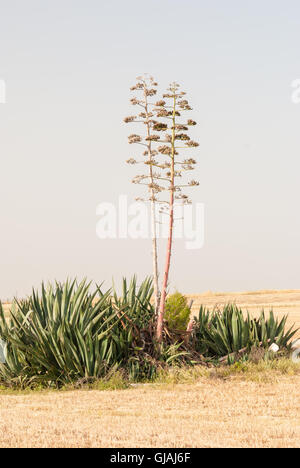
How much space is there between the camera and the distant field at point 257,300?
35362 mm

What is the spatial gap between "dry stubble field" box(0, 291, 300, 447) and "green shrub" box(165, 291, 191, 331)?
190cm

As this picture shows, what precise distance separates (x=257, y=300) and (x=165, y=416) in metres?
30.3

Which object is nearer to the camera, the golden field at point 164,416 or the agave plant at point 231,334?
the golden field at point 164,416

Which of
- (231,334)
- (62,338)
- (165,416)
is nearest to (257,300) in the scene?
(231,334)

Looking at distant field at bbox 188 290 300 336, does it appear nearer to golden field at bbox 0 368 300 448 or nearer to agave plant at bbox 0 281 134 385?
agave plant at bbox 0 281 134 385

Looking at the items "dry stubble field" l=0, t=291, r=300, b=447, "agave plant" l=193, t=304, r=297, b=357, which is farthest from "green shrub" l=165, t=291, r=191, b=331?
"dry stubble field" l=0, t=291, r=300, b=447

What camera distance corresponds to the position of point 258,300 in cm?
4066

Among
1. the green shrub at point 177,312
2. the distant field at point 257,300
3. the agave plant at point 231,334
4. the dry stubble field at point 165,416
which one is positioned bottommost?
the distant field at point 257,300

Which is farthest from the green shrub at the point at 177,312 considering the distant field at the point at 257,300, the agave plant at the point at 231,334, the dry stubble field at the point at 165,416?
the distant field at the point at 257,300

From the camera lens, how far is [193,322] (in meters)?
16.4

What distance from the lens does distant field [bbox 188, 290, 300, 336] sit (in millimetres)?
35306

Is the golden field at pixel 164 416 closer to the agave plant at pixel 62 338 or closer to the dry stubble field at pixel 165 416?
the dry stubble field at pixel 165 416
